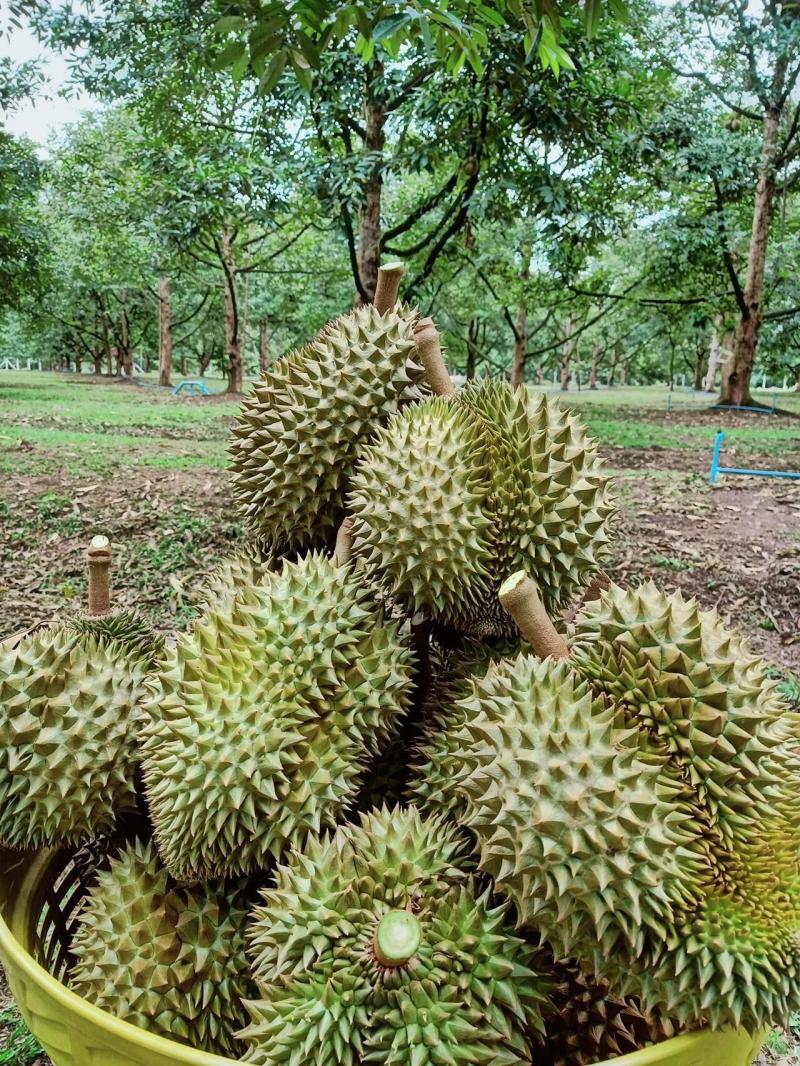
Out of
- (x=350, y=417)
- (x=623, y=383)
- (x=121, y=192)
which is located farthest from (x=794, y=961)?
(x=623, y=383)

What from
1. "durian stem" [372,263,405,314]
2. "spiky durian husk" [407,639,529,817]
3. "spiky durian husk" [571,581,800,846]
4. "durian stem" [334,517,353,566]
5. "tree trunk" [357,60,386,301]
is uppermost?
"tree trunk" [357,60,386,301]

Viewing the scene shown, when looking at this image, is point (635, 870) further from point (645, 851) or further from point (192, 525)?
point (192, 525)

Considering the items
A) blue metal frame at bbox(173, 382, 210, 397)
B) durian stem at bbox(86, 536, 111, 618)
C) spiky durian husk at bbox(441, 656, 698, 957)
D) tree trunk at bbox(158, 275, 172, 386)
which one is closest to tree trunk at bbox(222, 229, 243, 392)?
blue metal frame at bbox(173, 382, 210, 397)

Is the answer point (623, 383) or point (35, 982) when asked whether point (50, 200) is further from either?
point (623, 383)

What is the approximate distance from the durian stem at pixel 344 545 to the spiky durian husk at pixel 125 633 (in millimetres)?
414

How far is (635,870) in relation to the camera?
3.12 ft

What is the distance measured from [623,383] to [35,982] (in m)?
48.7

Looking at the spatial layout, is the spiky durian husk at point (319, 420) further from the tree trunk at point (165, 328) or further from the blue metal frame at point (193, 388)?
the blue metal frame at point (193, 388)

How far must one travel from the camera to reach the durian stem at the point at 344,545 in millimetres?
1429

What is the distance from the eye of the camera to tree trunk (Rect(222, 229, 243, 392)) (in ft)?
43.9

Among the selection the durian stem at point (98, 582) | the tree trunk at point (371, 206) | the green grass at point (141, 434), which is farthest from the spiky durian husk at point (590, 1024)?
the tree trunk at point (371, 206)

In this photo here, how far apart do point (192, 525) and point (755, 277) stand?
10.8 metres

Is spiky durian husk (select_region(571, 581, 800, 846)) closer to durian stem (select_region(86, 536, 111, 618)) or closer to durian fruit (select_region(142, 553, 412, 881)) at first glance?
durian fruit (select_region(142, 553, 412, 881))

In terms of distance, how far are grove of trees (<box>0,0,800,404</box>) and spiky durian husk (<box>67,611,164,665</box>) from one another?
1327 millimetres
